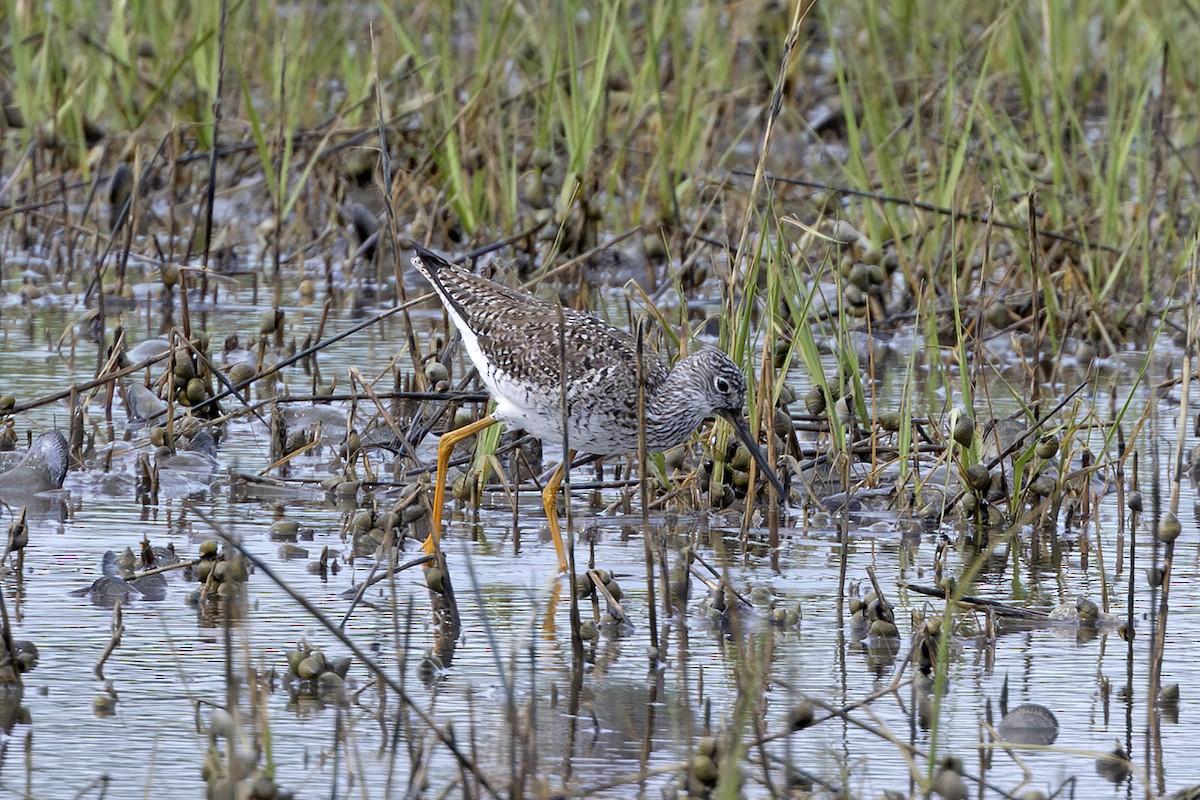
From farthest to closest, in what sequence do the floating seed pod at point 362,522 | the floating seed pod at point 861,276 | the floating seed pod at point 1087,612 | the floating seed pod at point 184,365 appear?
the floating seed pod at point 861,276 < the floating seed pod at point 184,365 < the floating seed pod at point 362,522 < the floating seed pod at point 1087,612

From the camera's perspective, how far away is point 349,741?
3889 mm

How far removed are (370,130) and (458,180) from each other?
1.86 ft

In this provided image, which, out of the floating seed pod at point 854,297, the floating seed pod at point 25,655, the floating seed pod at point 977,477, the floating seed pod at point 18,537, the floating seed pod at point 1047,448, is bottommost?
the floating seed pod at point 25,655

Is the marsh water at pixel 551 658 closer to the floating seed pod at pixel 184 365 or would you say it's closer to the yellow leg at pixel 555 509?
the yellow leg at pixel 555 509

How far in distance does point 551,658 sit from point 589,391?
1274 millimetres

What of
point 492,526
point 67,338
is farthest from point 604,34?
point 492,526

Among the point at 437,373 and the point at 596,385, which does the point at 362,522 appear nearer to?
the point at 596,385

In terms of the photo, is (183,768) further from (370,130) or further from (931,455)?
(370,130)

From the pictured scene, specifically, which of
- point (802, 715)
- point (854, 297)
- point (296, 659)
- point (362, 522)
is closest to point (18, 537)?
point (362, 522)

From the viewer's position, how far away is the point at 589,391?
18.7 ft

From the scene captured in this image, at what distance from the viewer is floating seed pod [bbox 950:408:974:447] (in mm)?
5670

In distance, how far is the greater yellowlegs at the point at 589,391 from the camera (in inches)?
224

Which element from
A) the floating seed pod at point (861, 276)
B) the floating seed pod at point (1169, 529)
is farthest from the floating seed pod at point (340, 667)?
the floating seed pod at point (861, 276)

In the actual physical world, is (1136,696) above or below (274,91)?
below
